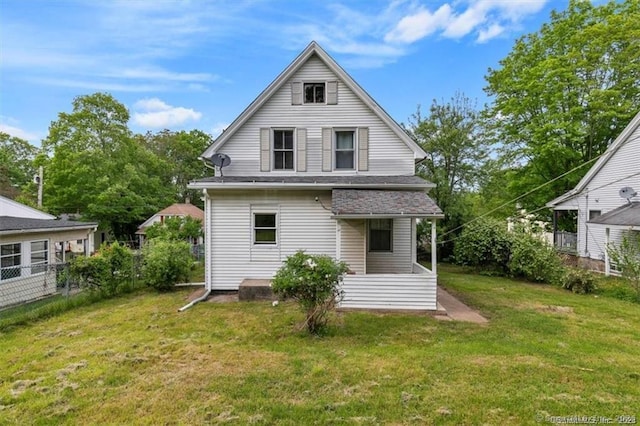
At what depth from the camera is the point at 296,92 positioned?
35.2 feet

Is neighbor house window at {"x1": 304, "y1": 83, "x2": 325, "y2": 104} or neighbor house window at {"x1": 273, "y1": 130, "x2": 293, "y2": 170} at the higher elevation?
neighbor house window at {"x1": 304, "y1": 83, "x2": 325, "y2": 104}

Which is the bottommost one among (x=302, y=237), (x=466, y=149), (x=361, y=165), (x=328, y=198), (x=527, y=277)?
(x=527, y=277)

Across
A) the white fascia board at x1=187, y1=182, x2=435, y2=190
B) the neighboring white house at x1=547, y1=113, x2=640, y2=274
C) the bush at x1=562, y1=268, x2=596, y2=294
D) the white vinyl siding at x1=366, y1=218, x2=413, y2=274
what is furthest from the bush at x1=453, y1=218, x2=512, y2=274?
the white fascia board at x1=187, y1=182, x2=435, y2=190

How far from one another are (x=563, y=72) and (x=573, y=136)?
361cm

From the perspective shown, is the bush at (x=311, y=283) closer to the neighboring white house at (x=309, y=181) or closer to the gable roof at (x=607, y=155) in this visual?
the neighboring white house at (x=309, y=181)

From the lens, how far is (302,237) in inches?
387

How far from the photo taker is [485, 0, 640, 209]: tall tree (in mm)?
17094

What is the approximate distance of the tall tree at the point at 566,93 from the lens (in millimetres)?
17094

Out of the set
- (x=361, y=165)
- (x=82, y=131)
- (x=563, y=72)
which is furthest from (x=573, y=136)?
(x=82, y=131)

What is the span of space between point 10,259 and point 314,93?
41.3 feet

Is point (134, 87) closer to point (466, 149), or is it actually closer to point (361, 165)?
point (361, 165)

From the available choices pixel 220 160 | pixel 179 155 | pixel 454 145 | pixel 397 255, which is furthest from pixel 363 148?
pixel 179 155

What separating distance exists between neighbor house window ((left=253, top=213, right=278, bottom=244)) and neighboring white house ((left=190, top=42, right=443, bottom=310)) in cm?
3

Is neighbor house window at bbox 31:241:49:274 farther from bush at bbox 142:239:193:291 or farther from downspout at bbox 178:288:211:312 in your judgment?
downspout at bbox 178:288:211:312
